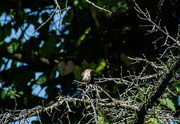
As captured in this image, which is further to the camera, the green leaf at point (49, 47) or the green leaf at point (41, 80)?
the green leaf at point (41, 80)

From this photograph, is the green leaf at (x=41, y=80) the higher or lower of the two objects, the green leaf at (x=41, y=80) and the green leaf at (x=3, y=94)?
the higher

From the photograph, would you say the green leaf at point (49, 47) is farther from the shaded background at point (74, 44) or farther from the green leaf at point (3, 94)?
the green leaf at point (3, 94)

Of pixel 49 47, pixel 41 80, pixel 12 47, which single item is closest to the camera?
pixel 49 47

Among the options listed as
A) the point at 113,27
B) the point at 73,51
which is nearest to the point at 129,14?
the point at 113,27

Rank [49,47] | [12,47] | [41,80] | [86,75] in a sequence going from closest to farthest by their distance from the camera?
[86,75]
[49,47]
[41,80]
[12,47]

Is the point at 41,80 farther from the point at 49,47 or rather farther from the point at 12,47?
the point at 12,47

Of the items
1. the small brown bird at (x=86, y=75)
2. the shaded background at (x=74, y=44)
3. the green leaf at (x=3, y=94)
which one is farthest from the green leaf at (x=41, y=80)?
the small brown bird at (x=86, y=75)

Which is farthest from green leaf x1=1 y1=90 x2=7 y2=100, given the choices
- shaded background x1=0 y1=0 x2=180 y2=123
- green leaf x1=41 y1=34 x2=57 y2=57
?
green leaf x1=41 y1=34 x2=57 y2=57

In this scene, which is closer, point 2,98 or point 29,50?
point 2,98

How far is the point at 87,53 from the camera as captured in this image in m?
5.27

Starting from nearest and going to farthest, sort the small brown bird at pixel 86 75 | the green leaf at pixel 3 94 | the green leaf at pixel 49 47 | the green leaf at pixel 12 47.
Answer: the small brown bird at pixel 86 75 < the green leaf at pixel 49 47 < the green leaf at pixel 3 94 < the green leaf at pixel 12 47

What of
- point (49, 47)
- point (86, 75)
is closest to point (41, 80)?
point (49, 47)

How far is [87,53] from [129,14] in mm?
1162

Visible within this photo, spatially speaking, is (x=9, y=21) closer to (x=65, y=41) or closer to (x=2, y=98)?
(x=65, y=41)
